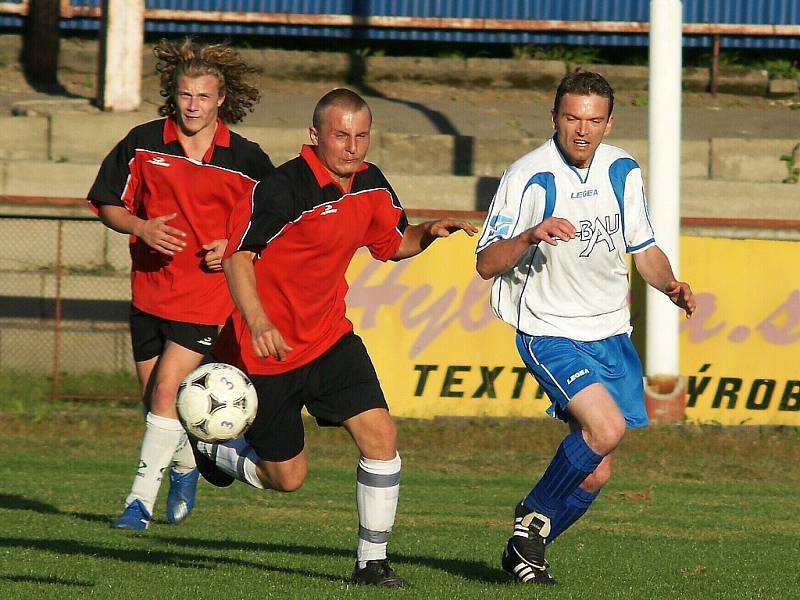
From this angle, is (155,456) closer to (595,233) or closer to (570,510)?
(570,510)

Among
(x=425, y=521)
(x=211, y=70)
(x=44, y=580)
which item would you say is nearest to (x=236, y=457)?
(x=44, y=580)

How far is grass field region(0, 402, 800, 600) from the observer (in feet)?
19.5

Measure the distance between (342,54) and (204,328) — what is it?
14.6 m

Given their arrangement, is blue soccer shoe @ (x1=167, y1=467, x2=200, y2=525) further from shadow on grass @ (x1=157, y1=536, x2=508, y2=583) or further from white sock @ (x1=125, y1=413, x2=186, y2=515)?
shadow on grass @ (x1=157, y1=536, x2=508, y2=583)

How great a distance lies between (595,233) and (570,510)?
46.3 inches

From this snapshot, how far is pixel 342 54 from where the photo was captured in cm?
2166

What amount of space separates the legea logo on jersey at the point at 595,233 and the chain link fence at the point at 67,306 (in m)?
7.85

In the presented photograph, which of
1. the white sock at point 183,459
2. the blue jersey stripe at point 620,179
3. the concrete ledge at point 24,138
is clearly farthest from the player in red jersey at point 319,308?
the concrete ledge at point 24,138

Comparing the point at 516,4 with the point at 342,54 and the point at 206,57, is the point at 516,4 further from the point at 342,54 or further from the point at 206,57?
the point at 206,57

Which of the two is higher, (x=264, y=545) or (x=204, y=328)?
(x=204, y=328)

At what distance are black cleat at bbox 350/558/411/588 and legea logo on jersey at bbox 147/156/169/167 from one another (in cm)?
257

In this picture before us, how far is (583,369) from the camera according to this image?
599 centimetres

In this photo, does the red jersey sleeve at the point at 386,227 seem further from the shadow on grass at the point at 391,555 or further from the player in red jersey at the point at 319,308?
the shadow on grass at the point at 391,555

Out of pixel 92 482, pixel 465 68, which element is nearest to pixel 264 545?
pixel 92 482
